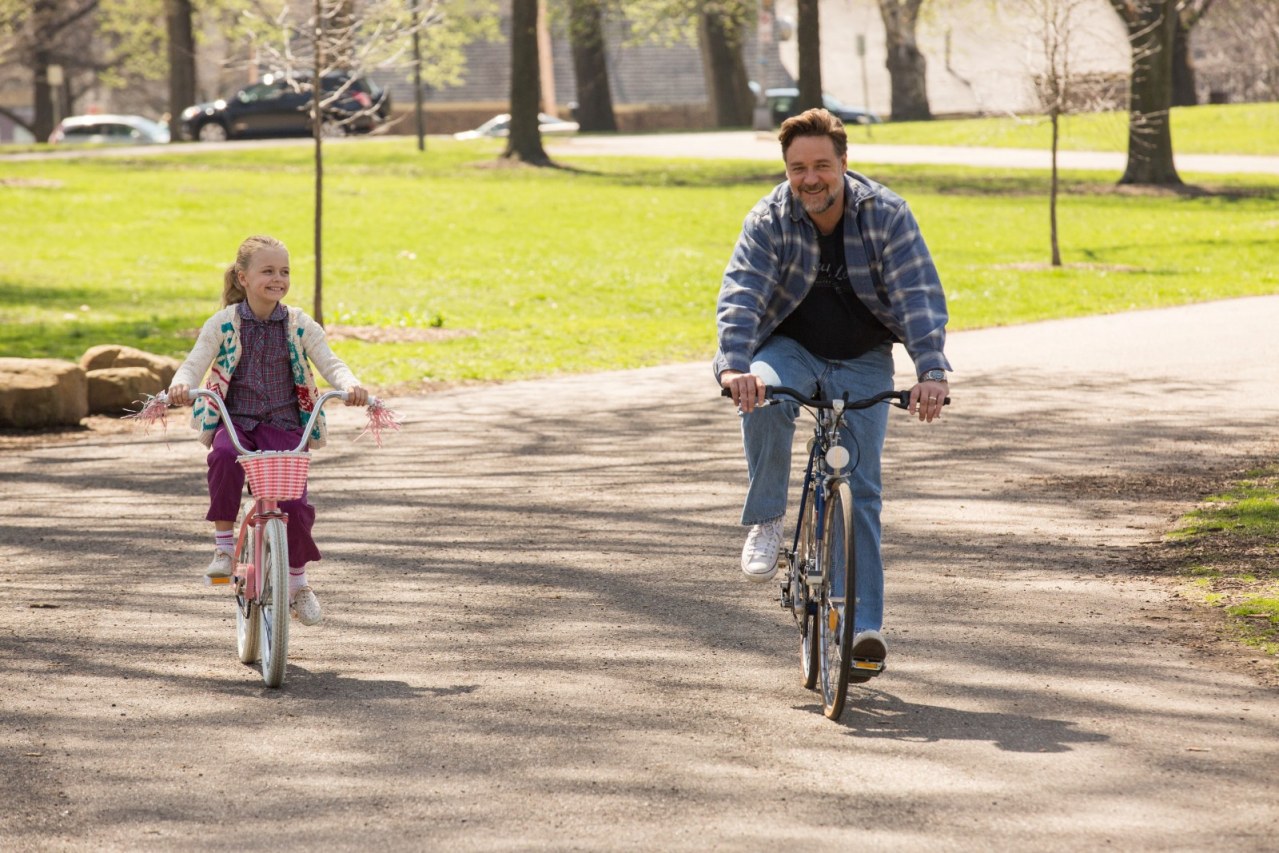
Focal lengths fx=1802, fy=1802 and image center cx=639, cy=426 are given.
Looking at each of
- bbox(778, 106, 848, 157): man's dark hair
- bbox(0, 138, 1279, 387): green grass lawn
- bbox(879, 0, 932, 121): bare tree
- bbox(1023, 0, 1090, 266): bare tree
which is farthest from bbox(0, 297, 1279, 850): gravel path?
bbox(879, 0, 932, 121): bare tree

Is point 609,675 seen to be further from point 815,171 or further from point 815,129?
point 815,129

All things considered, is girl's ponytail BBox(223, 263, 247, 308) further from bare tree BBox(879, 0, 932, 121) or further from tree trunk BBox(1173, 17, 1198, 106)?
bare tree BBox(879, 0, 932, 121)

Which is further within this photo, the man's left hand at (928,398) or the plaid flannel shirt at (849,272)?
the plaid flannel shirt at (849,272)

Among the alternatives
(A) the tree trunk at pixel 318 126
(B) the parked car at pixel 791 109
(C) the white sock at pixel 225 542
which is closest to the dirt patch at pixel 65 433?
(A) the tree trunk at pixel 318 126

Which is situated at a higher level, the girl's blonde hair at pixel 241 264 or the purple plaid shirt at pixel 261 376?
the girl's blonde hair at pixel 241 264

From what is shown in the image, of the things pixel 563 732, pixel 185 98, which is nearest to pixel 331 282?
pixel 563 732

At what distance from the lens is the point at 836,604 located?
5438 millimetres

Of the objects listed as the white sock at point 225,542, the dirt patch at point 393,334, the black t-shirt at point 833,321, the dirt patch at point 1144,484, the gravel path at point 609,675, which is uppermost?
the black t-shirt at point 833,321

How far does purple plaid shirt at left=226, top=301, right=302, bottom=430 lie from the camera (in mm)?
6152

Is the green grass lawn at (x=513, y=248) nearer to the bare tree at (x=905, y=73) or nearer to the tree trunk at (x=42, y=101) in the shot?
the bare tree at (x=905, y=73)

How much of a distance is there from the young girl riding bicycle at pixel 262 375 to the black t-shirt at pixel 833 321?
1.55m

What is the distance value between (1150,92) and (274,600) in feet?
85.0

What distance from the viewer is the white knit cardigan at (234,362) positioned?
19.8 ft

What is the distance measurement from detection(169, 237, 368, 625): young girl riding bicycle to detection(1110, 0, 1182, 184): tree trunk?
22.8m
